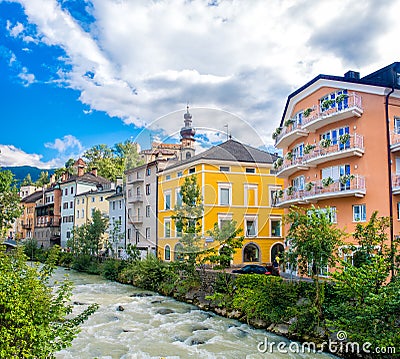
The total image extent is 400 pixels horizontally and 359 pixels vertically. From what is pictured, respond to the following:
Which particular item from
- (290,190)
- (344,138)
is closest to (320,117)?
(344,138)

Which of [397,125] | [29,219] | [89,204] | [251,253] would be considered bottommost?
[251,253]

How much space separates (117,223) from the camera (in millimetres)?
45375

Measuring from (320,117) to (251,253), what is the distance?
42.8ft

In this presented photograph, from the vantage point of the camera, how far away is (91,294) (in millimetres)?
29125

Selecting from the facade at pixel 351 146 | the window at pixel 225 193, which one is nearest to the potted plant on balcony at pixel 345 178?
the facade at pixel 351 146

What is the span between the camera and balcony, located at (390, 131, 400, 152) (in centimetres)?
2189

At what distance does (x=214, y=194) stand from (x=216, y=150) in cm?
174

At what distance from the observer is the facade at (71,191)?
218ft

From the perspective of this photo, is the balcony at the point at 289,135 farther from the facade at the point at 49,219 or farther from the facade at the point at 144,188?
A: the facade at the point at 49,219

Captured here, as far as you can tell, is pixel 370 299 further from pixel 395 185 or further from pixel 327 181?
pixel 327 181

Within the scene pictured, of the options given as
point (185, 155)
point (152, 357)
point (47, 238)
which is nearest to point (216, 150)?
point (185, 155)

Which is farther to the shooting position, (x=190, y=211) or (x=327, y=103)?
(x=327, y=103)

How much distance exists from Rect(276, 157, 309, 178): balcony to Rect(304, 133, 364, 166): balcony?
1.98 feet

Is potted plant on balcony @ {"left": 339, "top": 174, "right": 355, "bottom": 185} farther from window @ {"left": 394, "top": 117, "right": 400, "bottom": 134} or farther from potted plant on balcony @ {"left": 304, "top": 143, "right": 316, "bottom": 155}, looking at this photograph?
window @ {"left": 394, "top": 117, "right": 400, "bottom": 134}
